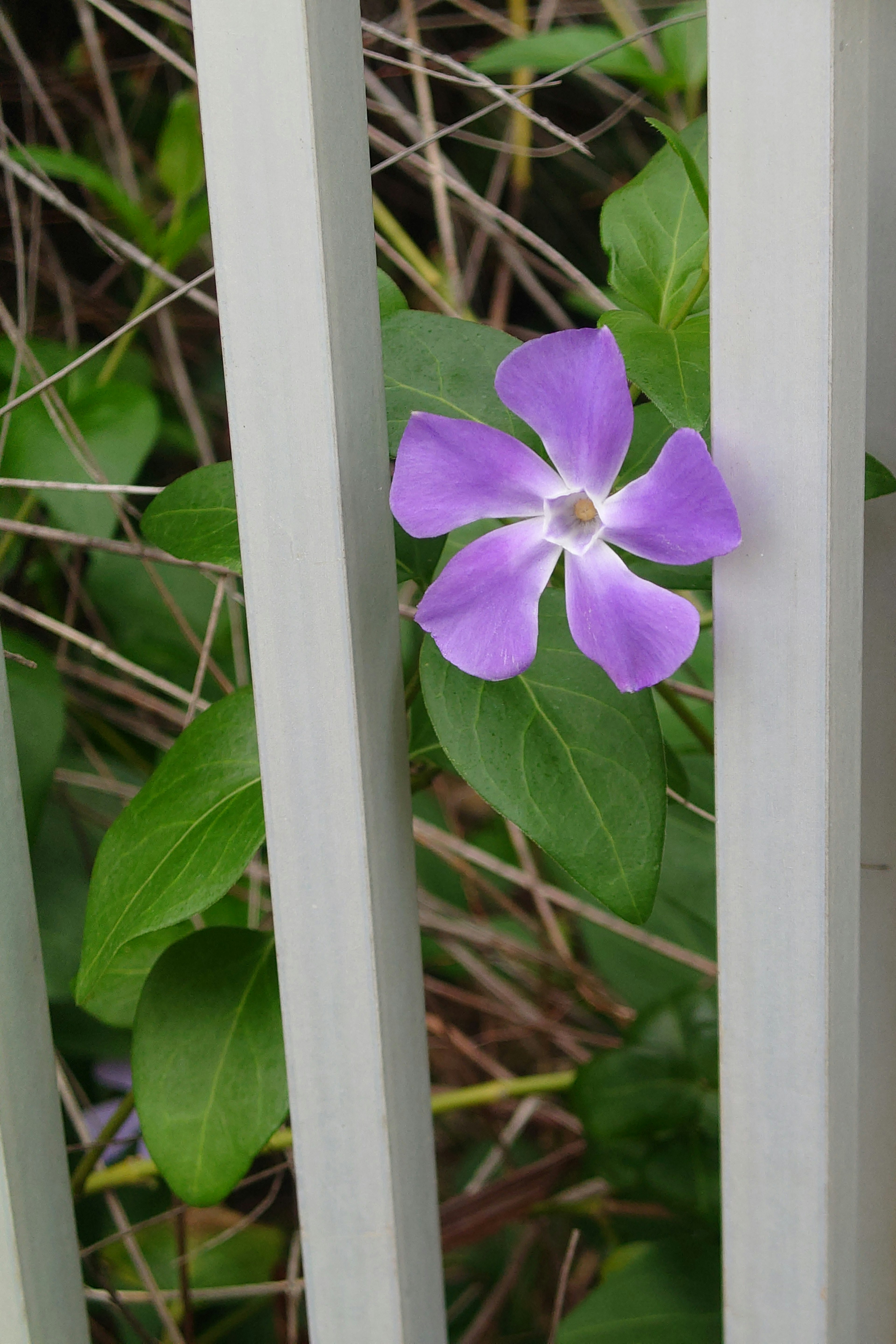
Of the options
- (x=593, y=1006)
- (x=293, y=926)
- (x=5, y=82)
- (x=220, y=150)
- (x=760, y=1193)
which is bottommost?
(x=593, y=1006)

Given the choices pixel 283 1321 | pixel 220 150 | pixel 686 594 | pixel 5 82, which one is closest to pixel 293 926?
pixel 220 150

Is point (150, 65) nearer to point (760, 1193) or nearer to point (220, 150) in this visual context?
point (220, 150)

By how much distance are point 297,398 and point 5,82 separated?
87cm

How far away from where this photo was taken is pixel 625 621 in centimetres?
44

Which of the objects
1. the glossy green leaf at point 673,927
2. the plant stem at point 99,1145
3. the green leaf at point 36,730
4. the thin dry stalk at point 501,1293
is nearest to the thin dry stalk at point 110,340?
the green leaf at point 36,730

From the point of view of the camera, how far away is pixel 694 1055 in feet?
2.67

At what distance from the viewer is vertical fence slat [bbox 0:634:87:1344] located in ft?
1.86

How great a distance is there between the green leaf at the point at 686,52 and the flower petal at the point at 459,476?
0.49 m

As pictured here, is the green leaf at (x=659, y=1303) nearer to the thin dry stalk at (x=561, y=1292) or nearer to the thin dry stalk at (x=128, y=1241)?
the thin dry stalk at (x=561, y=1292)

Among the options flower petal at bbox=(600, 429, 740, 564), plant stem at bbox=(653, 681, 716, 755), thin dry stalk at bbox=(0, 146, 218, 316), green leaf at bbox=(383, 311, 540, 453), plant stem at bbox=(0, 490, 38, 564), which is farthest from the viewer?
plant stem at bbox=(0, 490, 38, 564)

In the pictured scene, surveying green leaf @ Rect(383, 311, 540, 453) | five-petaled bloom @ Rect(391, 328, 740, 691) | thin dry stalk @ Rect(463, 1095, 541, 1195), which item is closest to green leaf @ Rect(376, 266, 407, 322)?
green leaf @ Rect(383, 311, 540, 453)

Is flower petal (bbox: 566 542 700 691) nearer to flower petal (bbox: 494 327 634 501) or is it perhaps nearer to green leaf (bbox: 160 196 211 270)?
flower petal (bbox: 494 327 634 501)

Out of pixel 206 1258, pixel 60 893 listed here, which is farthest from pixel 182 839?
pixel 206 1258

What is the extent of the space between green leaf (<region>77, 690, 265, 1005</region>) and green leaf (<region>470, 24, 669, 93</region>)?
0.48m
